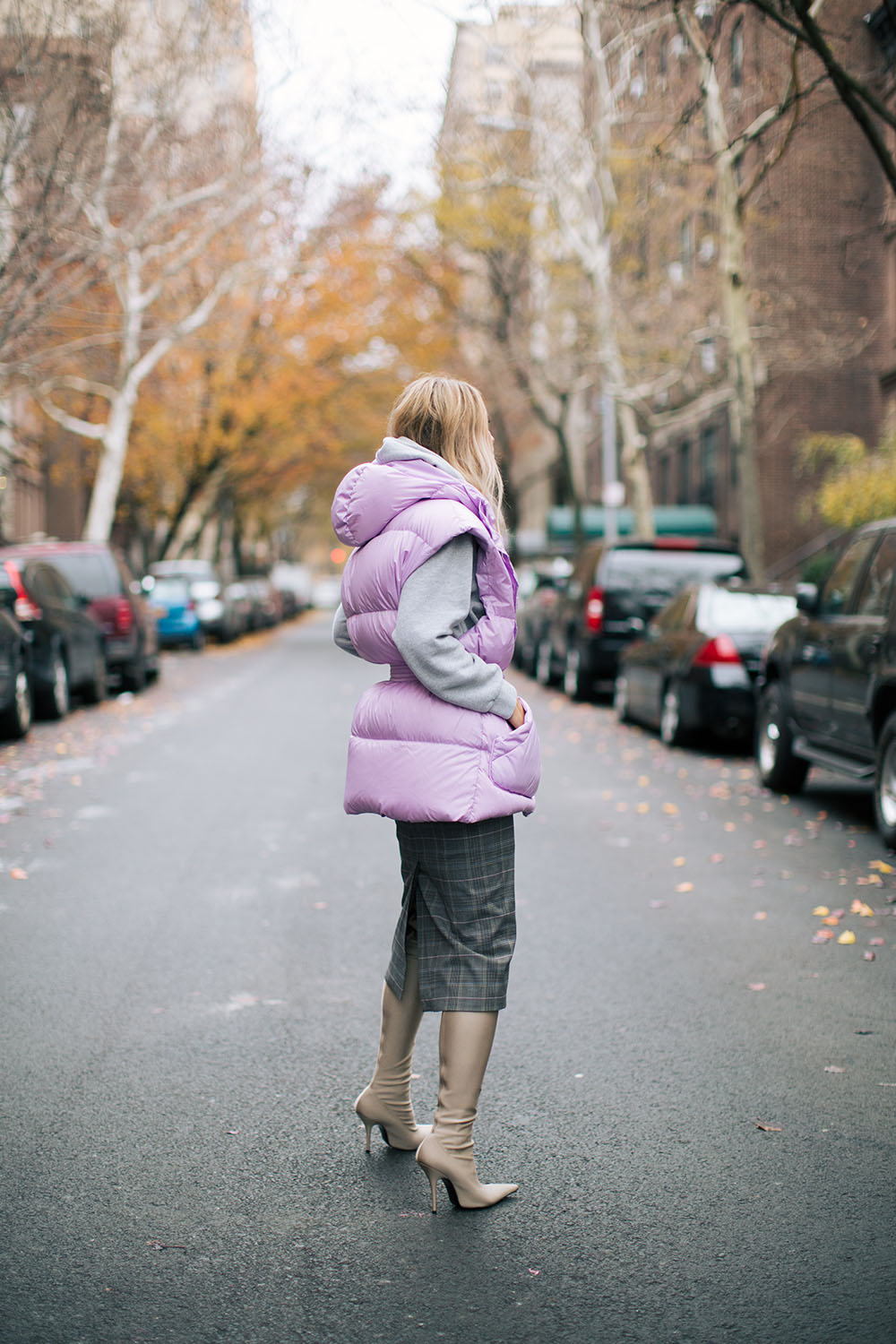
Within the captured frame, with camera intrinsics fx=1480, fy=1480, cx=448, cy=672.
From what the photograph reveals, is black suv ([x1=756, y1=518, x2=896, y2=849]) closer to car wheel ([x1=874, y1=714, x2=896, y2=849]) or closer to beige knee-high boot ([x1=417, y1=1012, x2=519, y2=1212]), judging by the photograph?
car wheel ([x1=874, y1=714, x2=896, y2=849])

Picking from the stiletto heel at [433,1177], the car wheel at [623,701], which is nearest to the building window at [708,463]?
the car wheel at [623,701]

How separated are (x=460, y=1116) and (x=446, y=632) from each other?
114 centimetres

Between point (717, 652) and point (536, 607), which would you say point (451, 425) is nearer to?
point (717, 652)

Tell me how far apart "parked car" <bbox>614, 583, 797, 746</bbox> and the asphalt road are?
10.5ft

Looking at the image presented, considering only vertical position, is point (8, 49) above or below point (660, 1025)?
above

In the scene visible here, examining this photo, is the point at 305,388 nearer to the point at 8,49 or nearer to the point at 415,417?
the point at 8,49

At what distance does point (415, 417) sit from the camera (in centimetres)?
363

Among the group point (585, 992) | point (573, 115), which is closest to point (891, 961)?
point (585, 992)

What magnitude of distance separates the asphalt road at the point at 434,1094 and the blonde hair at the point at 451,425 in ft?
5.57

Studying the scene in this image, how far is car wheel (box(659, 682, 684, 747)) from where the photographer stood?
41.6 ft

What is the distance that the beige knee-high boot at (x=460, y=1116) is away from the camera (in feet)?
11.4

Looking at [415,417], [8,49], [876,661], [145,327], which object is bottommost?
[876,661]

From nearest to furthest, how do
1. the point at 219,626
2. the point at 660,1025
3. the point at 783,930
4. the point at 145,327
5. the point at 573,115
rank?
the point at 660,1025 < the point at 783,930 < the point at 573,115 < the point at 145,327 < the point at 219,626

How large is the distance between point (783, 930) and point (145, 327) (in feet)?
81.9
